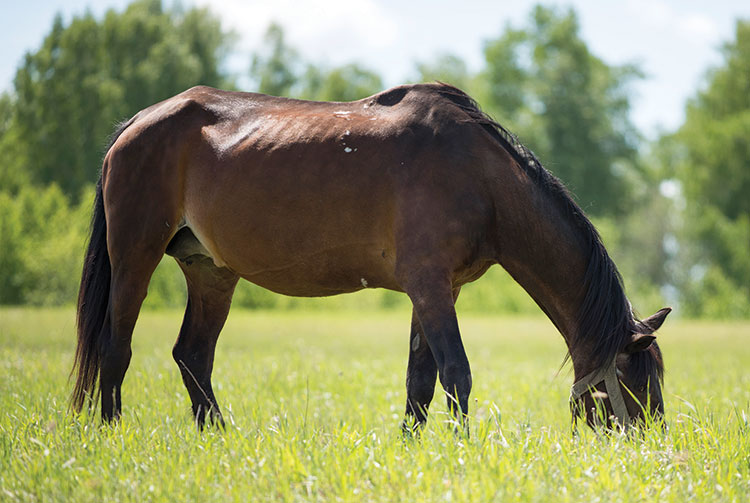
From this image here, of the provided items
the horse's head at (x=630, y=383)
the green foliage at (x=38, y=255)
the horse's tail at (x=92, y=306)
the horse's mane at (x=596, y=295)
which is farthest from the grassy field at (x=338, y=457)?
the green foliage at (x=38, y=255)

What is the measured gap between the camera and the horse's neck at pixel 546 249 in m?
4.91

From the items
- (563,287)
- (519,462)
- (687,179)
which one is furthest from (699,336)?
(687,179)

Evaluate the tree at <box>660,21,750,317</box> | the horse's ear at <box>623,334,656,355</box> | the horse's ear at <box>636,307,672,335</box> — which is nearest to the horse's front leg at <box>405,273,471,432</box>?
the horse's ear at <box>623,334,656,355</box>

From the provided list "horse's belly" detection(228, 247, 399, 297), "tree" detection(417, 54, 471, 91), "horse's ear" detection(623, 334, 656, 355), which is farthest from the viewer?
"tree" detection(417, 54, 471, 91)

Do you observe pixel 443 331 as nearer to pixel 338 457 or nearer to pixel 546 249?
pixel 546 249

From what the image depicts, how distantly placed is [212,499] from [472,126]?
2827 millimetres

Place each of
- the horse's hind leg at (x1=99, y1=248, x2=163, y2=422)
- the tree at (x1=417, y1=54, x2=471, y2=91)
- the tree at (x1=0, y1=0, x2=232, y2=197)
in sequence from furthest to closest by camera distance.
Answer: the tree at (x1=417, y1=54, x2=471, y2=91) < the tree at (x1=0, y1=0, x2=232, y2=197) < the horse's hind leg at (x1=99, y1=248, x2=163, y2=422)

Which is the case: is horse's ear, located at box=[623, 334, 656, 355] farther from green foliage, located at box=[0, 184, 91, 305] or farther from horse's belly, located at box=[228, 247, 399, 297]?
green foliage, located at box=[0, 184, 91, 305]


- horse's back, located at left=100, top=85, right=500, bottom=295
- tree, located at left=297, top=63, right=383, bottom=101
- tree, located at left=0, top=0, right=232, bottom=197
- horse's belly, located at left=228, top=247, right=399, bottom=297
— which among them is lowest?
horse's belly, located at left=228, top=247, right=399, bottom=297

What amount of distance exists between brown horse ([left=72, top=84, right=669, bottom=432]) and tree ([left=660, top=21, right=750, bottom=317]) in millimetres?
30052

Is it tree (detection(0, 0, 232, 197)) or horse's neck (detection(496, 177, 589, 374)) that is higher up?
tree (detection(0, 0, 232, 197))

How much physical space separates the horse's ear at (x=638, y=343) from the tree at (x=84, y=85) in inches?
1100

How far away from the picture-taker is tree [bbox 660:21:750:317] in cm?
3378

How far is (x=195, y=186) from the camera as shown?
5.51 metres
